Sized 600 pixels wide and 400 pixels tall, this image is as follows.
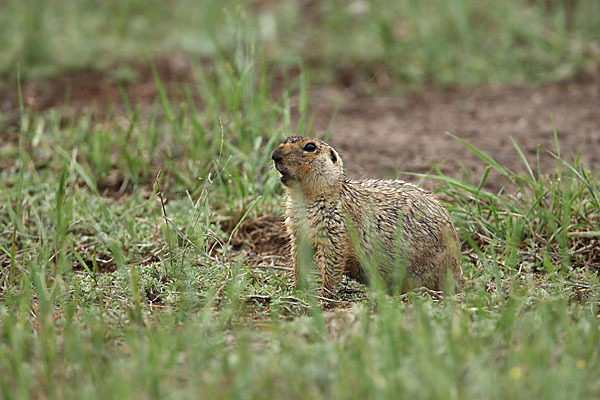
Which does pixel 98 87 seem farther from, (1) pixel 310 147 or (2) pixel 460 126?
(1) pixel 310 147

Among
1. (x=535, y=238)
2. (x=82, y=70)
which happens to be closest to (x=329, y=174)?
(x=535, y=238)

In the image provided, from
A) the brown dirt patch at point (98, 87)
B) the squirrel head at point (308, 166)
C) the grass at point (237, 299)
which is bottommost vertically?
the grass at point (237, 299)

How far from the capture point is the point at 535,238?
4023 mm

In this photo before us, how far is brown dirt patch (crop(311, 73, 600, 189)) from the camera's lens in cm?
514

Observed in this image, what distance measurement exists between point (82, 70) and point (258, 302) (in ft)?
15.6

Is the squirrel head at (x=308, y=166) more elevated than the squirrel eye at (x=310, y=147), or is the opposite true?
the squirrel eye at (x=310, y=147)

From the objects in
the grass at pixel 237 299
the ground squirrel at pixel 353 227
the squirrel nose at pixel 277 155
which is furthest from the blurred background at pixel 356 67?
the squirrel nose at pixel 277 155

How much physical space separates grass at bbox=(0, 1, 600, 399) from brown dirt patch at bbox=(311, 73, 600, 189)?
57 centimetres

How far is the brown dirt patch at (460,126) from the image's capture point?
5145 millimetres

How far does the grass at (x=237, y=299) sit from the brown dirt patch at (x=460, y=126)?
569mm

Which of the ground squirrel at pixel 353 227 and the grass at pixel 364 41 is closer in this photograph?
the ground squirrel at pixel 353 227

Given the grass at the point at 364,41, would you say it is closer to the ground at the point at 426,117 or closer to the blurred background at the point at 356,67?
the blurred background at the point at 356,67

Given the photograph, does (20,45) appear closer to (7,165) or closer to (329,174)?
(7,165)

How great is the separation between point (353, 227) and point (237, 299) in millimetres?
664
